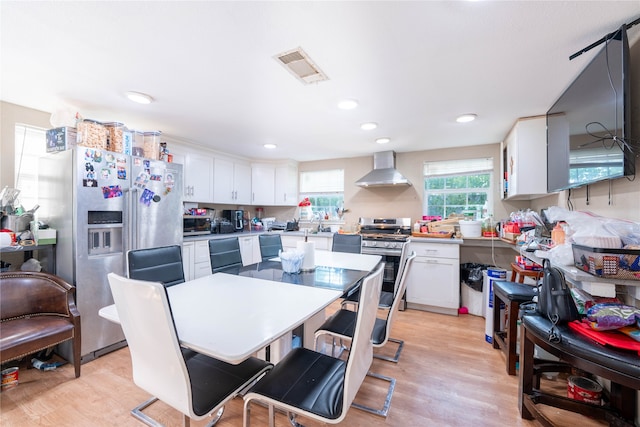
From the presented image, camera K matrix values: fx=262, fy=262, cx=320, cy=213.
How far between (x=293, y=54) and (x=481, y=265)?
11.1 ft

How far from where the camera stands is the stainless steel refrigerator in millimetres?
2150

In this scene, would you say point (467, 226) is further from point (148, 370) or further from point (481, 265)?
point (148, 370)

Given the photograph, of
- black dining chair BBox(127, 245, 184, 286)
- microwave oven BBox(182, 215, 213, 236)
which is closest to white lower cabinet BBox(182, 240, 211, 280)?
microwave oven BBox(182, 215, 213, 236)

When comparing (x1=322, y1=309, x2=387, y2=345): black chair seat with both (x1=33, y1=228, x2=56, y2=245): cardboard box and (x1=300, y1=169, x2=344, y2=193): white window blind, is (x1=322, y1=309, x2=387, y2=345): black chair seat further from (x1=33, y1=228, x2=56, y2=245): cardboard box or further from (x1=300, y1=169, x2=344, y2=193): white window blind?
(x1=300, y1=169, x2=344, y2=193): white window blind

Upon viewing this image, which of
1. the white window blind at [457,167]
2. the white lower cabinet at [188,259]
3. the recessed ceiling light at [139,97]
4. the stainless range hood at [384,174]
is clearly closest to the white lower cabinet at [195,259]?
the white lower cabinet at [188,259]

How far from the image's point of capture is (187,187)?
3.67m

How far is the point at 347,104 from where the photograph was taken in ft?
7.61

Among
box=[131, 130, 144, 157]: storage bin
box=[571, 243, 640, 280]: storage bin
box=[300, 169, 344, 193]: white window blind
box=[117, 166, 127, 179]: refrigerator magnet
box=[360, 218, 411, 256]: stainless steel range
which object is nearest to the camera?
box=[571, 243, 640, 280]: storage bin

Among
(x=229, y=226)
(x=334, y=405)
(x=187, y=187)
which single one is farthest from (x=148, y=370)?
(x=229, y=226)

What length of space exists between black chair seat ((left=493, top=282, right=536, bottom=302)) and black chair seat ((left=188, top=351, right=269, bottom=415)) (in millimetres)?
1876

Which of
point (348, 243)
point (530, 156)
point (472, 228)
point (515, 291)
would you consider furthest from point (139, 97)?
point (472, 228)

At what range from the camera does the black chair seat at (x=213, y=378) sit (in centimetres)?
104

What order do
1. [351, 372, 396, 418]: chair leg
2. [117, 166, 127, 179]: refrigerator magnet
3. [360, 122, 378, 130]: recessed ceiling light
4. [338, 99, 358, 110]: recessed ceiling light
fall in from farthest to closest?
[360, 122, 378, 130]: recessed ceiling light → [117, 166, 127, 179]: refrigerator magnet → [338, 99, 358, 110]: recessed ceiling light → [351, 372, 396, 418]: chair leg

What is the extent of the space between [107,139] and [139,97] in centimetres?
55
